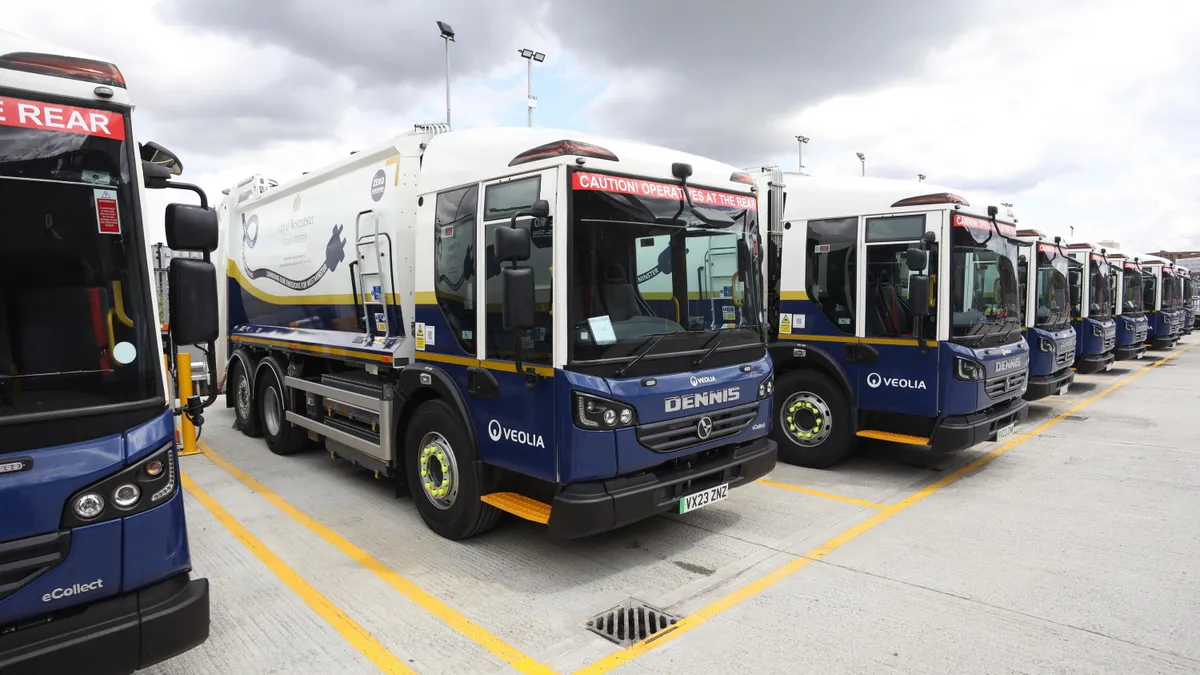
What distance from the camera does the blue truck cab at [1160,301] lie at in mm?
17844

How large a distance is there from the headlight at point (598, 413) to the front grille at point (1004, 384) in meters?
4.19

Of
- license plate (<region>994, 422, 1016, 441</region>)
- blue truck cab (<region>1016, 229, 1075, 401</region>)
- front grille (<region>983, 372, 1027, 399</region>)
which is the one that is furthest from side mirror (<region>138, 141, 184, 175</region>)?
blue truck cab (<region>1016, 229, 1075, 401</region>)

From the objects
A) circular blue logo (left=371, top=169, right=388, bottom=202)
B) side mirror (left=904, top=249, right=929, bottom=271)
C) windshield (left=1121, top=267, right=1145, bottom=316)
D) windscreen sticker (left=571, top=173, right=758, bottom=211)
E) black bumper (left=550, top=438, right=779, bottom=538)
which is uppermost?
circular blue logo (left=371, top=169, right=388, bottom=202)

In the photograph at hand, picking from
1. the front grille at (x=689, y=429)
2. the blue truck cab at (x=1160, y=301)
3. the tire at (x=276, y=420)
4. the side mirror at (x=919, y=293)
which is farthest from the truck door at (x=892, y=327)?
the blue truck cab at (x=1160, y=301)

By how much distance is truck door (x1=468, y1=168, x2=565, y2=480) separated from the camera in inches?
165

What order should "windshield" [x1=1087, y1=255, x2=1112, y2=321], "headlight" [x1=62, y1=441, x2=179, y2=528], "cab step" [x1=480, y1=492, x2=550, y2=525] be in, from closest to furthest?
"headlight" [x1=62, y1=441, x2=179, y2=528]
"cab step" [x1=480, y1=492, x2=550, y2=525]
"windshield" [x1=1087, y1=255, x2=1112, y2=321]

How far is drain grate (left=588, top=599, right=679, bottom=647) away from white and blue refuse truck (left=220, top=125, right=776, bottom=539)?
1.62ft

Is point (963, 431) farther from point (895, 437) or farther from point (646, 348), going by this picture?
point (646, 348)

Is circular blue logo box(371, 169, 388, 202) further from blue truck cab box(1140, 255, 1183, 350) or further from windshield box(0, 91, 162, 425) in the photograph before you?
blue truck cab box(1140, 255, 1183, 350)

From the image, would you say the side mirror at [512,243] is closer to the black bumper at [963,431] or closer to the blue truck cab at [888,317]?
the blue truck cab at [888,317]

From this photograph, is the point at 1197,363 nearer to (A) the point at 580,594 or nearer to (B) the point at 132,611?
(A) the point at 580,594

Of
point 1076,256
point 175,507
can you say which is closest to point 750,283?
point 175,507

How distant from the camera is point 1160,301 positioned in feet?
60.4

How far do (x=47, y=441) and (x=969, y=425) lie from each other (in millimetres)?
6709
